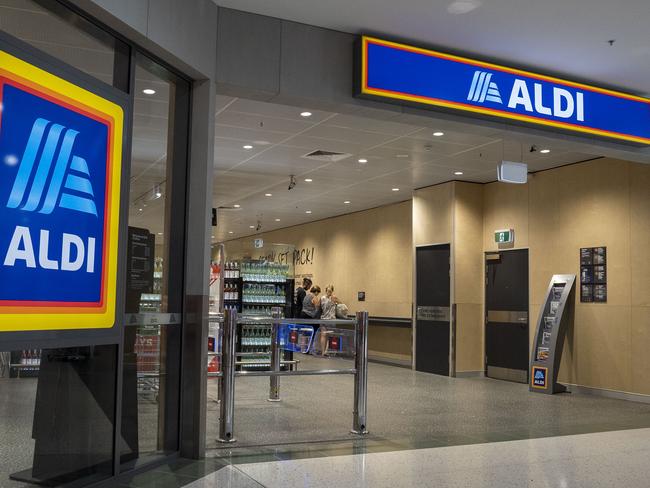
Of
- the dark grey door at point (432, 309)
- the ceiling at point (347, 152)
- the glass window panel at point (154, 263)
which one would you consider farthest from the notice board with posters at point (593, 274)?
the glass window panel at point (154, 263)

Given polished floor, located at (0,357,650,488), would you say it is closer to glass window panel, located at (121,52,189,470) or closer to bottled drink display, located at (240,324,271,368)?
glass window panel, located at (121,52,189,470)

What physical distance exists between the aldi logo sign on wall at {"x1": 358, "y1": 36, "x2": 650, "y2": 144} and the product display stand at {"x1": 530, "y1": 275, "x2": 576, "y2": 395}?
2891 mm

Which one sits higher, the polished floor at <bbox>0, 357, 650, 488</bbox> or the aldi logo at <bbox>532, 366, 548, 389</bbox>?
the aldi logo at <bbox>532, 366, 548, 389</bbox>

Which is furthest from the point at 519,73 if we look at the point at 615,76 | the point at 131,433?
the point at 131,433

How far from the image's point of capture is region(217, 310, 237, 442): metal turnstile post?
5.27 metres

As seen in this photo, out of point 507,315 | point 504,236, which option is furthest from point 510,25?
point 507,315

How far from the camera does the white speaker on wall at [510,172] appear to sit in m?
7.02

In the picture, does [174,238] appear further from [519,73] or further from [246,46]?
[519,73]

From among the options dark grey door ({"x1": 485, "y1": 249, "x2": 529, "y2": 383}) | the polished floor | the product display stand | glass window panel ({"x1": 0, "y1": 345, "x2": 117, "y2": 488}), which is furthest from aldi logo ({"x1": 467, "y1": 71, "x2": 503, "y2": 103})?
dark grey door ({"x1": 485, "y1": 249, "x2": 529, "y2": 383})

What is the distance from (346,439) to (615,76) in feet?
13.7

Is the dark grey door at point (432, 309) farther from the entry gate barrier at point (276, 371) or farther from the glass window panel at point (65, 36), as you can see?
the glass window panel at point (65, 36)

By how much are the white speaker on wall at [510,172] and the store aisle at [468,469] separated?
277 cm

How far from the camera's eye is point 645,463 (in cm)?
492

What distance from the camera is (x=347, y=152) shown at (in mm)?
8938
